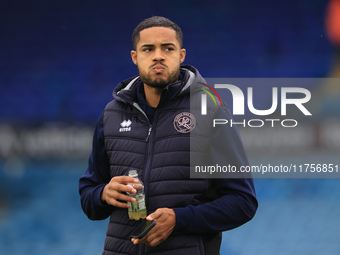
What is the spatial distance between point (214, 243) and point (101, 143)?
2.04ft

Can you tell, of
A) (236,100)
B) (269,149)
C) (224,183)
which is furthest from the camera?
(269,149)

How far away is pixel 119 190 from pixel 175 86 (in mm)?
463

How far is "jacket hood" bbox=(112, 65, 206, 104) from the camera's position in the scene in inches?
53.2

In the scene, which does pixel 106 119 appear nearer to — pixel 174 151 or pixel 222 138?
pixel 174 151

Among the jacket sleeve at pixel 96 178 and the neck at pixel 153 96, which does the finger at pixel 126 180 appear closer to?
the jacket sleeve at pixel 96 178

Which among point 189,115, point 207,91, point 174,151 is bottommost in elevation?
point 174,151

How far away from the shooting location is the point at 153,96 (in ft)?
4.71

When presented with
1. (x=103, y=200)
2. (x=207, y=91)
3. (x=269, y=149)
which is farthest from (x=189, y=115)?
(x=269, y=149)

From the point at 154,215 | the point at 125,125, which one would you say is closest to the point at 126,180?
the point at 154,215

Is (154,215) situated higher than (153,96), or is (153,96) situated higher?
(153,96)

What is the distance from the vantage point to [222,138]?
1.28 m

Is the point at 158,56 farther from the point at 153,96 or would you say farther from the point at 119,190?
the point at 119,190

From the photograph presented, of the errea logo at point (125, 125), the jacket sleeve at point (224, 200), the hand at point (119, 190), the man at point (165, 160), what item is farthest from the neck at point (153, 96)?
the hand at point (119, 190)

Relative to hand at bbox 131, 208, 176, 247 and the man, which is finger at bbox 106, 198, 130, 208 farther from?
hand at bbox 131, 208, 176, 247
